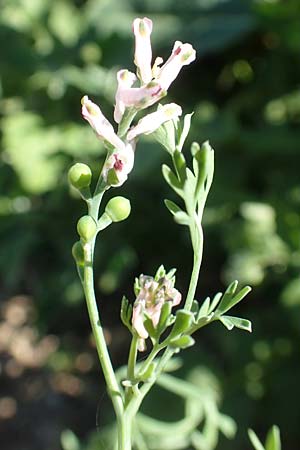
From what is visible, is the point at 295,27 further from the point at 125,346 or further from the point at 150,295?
the point at 150,295

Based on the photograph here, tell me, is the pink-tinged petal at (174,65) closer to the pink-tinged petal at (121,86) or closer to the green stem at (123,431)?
the pink-tinged petal at (121,86)

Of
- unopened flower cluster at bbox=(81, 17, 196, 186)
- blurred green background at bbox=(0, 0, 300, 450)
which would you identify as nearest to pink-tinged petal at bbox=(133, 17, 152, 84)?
unopened flower cluster at bbox=(81, 17, 196, 186)

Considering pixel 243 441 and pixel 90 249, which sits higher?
pixel 90 249

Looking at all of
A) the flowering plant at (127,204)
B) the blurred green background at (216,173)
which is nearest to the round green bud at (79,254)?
the flowering plant at (127,204)

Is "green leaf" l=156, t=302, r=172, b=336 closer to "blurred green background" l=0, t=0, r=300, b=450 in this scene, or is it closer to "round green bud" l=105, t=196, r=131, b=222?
"round green bud" l=105, t=196, r=131, b=222

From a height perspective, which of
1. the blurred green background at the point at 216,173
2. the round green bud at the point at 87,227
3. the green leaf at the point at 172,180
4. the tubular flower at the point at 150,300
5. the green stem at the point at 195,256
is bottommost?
the blurred green background at the point at 216,173

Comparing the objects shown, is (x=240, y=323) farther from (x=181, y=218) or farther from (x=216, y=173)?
(x=216, y=173)

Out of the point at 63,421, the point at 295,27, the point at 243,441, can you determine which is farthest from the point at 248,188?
the point at 63,421
